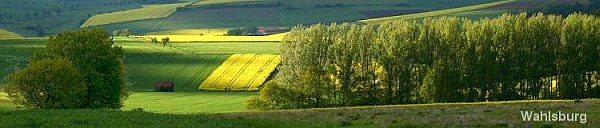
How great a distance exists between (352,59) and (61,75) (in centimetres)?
3300

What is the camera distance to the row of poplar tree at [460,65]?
74812mm

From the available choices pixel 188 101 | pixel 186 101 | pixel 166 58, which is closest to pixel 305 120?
pixel 188 101

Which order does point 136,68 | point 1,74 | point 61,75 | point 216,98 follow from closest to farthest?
point 61,75 < point 216,98 < point 1,74 < point 136,68

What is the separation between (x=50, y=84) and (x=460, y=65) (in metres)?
41.3

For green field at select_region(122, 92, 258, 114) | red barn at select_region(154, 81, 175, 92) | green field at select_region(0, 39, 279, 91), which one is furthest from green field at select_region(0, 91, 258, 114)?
green field at select_region(0, 39, 279, 91)

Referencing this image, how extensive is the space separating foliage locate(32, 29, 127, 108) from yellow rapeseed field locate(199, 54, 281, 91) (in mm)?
42247

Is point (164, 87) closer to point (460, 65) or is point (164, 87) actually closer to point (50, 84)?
point (50, 84)

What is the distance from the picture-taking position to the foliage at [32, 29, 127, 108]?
203ft

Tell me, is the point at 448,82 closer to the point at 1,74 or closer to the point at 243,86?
the point at 243,86

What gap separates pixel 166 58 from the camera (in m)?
137

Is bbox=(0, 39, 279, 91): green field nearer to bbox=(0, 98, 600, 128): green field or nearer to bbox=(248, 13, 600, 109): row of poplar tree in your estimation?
bbox=(248, 13, 600, 109): row of poplar tree

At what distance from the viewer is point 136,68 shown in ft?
414

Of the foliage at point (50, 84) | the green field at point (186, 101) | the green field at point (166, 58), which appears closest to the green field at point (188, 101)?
the green field at point (186, 101)

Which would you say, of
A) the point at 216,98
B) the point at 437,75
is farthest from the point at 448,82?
the point at 216,98
